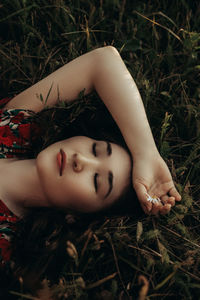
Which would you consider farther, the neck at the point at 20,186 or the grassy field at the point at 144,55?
the grassy field at the point at 144,55

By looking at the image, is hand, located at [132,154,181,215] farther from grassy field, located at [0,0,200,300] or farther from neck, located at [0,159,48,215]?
neck, located at [0,159,48,215]

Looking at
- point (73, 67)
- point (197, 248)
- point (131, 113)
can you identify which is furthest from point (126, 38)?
point (197, 248)

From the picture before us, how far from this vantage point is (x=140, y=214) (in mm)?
2314

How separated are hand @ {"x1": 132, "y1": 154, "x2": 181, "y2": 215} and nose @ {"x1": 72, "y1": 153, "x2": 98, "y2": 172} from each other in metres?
0.33

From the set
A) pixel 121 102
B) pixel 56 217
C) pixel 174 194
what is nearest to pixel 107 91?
pixel 121 102

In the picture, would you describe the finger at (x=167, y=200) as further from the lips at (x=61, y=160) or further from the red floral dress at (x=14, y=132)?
the red floral dress at (x=14, y=132)

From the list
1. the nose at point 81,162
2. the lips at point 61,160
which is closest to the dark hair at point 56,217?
the nose at point 81,162

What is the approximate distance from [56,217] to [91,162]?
60 cm

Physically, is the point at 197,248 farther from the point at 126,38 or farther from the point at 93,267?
the point at 126,38

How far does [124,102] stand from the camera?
2336 millimetres

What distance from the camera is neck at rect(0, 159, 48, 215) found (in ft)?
7.60

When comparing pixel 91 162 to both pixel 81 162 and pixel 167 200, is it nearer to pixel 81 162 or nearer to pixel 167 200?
pixel 81 162

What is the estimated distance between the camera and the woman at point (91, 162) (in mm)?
2107

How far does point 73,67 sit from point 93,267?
1569 millimetres
